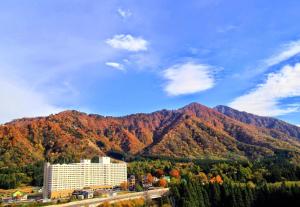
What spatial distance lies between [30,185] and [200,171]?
73.0 meters

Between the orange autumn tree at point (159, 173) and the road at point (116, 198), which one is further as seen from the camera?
the orange autumn tree at point (159, 173)

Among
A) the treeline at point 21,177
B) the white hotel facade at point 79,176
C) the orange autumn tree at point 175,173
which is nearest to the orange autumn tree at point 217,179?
the orange autumn tree at point 175,173

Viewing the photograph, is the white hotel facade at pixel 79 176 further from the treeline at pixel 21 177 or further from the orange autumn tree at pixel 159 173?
the treeline at pixel 21 177

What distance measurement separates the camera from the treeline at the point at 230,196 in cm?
8069

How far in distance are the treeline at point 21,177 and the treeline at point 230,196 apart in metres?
70.9

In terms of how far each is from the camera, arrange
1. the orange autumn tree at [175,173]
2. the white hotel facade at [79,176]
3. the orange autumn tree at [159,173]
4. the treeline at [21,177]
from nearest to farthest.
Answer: the white hotel facade at [79,176], the treeline at [21,177], the orange autumn tree at [175,173], the orange autumn tree at [159,173]

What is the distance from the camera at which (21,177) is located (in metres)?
137

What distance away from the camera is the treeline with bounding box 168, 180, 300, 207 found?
265ft

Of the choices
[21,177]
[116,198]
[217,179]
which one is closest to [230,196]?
[116,198]

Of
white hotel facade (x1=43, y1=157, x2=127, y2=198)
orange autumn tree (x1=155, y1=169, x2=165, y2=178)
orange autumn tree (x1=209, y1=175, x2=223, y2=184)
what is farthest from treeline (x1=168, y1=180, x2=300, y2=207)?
orange autumn tree (x1=155, y1=169, x2=165, y2=178)

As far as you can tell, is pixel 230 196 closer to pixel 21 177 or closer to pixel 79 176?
pixel 79 176

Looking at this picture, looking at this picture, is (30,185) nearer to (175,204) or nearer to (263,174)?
(175,204)

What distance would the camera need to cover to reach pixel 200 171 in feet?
490

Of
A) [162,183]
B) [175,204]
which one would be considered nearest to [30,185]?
[162,183]
